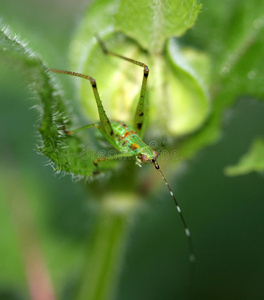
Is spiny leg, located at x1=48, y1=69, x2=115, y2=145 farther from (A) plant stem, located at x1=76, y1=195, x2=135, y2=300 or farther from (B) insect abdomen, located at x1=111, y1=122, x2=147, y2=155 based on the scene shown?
(A) plant stem, located at x1=76, y1=195, x2=135, y2=300

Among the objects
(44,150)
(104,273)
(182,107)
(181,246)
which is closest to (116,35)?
(182,107)

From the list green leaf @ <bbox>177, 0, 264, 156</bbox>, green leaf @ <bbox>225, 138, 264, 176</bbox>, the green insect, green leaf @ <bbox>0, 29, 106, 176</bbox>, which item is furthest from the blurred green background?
green leaf @ <bbox>0, 29, 106, 176</bbox>

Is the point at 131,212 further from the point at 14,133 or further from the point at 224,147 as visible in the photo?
the point at 224,147

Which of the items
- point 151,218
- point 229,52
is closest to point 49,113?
point 229,52

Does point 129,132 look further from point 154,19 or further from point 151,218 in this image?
point 151,218

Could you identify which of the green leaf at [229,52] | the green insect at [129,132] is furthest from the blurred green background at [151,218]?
the green leaf at [229,52]

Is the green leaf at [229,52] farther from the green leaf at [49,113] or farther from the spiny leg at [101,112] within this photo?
the green leaf at [49,113]

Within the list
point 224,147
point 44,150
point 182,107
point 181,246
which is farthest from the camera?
point 224,147
